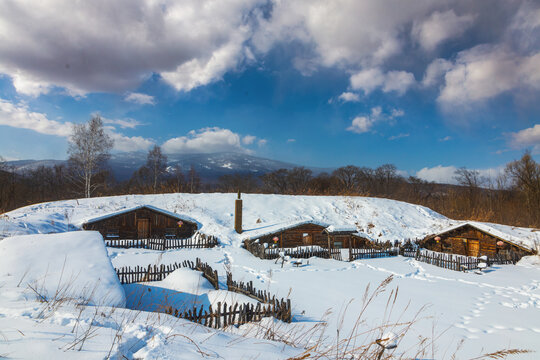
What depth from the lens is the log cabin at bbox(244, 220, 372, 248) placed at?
23.0 metres

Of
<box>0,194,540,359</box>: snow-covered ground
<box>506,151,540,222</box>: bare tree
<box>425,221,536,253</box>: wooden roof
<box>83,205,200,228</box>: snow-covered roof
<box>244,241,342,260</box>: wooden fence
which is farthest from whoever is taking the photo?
<box>506,151,540,222</box>: bare tree

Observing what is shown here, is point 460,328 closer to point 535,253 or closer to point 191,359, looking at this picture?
point 191,359

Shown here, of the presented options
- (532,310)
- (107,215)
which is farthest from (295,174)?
(532,310)

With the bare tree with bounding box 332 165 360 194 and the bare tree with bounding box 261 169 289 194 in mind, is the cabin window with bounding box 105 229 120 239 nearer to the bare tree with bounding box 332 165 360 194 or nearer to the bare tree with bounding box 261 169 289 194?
the bare tree with bounding box 261 169 289 194

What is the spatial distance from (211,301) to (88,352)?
7.16 metres

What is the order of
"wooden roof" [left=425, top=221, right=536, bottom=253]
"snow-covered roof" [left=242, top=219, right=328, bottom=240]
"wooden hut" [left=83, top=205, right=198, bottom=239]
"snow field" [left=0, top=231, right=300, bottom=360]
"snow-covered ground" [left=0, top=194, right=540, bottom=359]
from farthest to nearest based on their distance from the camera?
1. "snow-covered roof" [left=242, top=219, right=328, bottom=240]
2. "wooden hut" [left=83, top=205, right=198, bottom=239]
3. "wooden roof" [left=425, top=221, right=536, bottom=253]
4. "snow-covered ground" [left=0, top=194, right=540, bottom=359]
5. "snow field" [left=0, top=231, right=300, bottom=360]

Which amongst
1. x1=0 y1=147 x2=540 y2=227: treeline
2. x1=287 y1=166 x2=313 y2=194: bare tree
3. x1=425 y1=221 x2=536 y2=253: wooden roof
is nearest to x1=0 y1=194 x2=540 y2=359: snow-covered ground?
x1=425 y1=221 x2=536 y2=253: wooden roof

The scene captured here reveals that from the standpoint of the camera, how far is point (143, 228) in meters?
24.4

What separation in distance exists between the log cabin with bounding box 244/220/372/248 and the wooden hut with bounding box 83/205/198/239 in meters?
7.30

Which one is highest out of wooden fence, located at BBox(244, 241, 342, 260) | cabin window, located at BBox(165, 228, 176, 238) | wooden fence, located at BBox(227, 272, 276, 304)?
wooden fence, located at BBox(227, 272, 276, 304)

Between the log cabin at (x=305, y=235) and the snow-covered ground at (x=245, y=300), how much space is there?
5.50ft

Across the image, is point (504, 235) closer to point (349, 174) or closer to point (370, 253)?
point (370, 253)

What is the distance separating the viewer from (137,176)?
59.9 m

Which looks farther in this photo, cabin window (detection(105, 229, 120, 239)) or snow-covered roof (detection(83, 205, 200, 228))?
cabin window (detection(105, 229, 120, 239))
